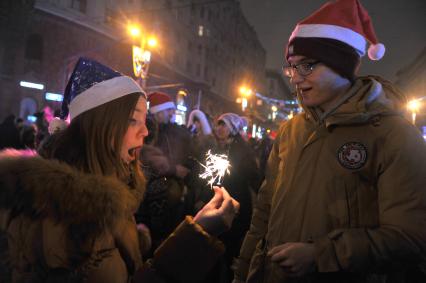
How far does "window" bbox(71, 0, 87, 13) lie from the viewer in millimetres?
25111

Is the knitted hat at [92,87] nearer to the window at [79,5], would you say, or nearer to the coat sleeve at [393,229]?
the coat sleeve at [393,229]

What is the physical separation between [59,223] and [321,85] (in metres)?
1.80

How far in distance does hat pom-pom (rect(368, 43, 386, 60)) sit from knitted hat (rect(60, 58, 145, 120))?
1.76 m

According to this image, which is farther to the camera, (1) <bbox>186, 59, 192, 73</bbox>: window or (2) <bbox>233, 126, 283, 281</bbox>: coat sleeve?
(1) <bbox>186, 59, 192, 73</bbox>: window

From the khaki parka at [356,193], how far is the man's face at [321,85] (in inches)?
3.6

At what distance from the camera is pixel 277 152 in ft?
8.49

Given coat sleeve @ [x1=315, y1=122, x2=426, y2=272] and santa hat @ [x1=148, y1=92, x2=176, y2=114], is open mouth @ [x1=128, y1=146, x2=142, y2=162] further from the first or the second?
santa hat @ [x1=148, y1=92, x2=176, y2=114]

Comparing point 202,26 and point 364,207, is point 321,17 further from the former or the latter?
point 202,26

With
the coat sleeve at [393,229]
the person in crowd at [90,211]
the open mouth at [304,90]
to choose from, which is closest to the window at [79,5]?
the person in crowd at [90,211]

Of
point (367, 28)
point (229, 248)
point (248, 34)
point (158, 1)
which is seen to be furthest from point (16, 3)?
point (248, 34)

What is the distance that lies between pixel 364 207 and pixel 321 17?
4.53 ft

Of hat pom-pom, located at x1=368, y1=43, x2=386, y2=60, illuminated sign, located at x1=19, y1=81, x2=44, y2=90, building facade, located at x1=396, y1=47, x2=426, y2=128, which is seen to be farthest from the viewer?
building facade, located at x1=396, y1=47, x2=426, y2=128

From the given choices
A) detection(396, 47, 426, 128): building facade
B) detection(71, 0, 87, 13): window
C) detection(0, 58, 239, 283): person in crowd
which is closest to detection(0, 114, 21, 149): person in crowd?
detection(0, 58, 239, 283): person in crowd

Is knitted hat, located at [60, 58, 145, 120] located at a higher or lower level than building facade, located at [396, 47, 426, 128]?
lower
